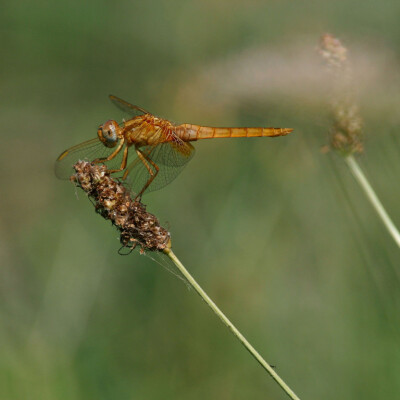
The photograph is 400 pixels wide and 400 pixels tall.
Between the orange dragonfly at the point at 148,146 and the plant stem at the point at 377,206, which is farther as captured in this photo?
the orange dragonfly at the point at 148,146

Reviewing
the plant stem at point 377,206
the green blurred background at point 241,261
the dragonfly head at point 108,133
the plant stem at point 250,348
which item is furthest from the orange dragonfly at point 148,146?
the plant stem at point 250,348

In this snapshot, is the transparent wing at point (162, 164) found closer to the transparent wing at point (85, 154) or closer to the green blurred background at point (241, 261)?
the transparent wing at point (85, 154)

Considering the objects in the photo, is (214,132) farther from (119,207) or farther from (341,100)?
(119,207)

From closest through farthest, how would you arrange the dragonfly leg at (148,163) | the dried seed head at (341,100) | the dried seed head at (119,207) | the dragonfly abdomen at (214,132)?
the dried seed head at (119,207), the dried seed head at (341,100), the dragonfly leg at (148,163), the dragonfly abdomen at (214,132)

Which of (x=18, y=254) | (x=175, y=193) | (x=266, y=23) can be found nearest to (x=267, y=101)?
(x=175, y=193)

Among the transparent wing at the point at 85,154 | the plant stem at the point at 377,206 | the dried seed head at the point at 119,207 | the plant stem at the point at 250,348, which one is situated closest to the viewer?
the plant stem at the point at 250,348

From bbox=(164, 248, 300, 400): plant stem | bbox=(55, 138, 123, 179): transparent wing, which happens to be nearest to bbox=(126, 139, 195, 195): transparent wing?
bbox=(55, 138, 123, 179): transparent wing

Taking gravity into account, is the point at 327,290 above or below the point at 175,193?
below

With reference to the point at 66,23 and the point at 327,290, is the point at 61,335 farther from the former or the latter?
the point at 66,23
